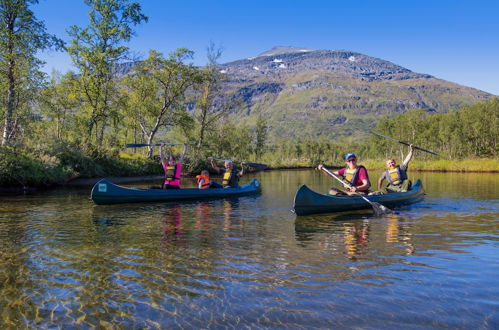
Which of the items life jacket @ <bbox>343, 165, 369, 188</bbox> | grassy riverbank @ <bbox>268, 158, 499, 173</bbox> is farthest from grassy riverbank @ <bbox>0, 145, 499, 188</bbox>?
grassy riverbank @ <bbox>268, 158, 499, 173</bbox>

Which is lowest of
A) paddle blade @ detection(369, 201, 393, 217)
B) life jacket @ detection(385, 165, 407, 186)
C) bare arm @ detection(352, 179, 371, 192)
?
paddle blade @ detection(369, 201, 393, 217)

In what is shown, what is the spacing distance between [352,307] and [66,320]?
340 centimetres

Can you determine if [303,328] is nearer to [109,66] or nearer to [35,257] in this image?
[35,257]

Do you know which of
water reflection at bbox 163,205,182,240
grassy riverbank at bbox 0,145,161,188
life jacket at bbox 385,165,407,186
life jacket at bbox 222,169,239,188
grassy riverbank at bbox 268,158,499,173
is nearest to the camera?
water reflection at bbox 163,205,182,240

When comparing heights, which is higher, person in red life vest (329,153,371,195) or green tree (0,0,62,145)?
green tree (0,0,62,145)

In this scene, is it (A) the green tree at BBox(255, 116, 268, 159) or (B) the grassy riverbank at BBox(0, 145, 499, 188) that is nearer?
(B) the grassy riverbank at BBox(0, 145, 499, 188)

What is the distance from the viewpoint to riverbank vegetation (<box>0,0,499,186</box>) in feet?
68.7

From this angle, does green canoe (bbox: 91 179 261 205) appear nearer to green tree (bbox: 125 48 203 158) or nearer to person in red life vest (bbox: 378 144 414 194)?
person in red life vest (bbox: 378 144 414 194)

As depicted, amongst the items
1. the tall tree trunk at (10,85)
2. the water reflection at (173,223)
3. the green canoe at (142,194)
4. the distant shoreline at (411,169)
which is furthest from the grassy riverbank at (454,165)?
the tall tree trunk at (10,85)

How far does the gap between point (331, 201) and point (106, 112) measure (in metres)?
24.8

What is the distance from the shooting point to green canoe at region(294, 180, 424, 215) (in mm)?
11531

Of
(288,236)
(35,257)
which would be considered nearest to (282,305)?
(288,236)

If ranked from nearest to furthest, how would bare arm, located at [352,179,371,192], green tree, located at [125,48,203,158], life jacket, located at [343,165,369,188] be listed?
1. bare arm, located at [352,179,371,192]
2. life jacket, located at [343,165,369,188]
3. green tree, located at [125,48,203,158]

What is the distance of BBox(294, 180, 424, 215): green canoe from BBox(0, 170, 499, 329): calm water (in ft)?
1.81
